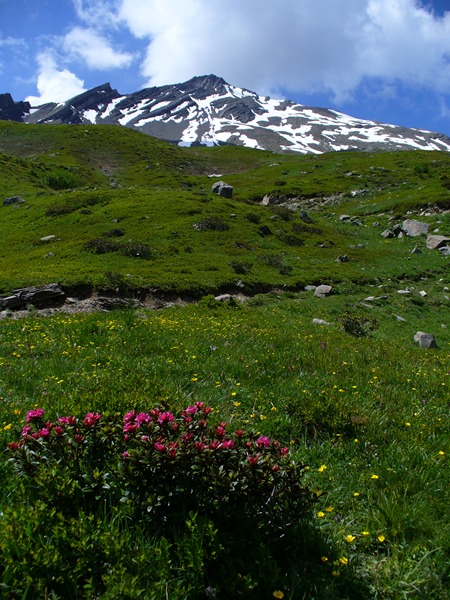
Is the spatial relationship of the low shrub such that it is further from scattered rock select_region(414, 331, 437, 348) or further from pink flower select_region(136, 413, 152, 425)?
scattered rock select_region(414, 331, 437, 348)

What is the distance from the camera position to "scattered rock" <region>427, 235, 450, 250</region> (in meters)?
38.4

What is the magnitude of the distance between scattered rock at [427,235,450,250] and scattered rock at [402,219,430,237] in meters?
3.70

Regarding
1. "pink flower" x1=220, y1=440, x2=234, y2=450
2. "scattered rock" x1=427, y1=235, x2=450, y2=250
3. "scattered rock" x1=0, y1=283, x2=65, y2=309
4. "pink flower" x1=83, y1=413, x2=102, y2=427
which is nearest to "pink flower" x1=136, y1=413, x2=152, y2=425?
"pink flower" x1=83, y1=413, x2=102, y2=427

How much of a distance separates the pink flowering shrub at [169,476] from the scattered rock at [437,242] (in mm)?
40440

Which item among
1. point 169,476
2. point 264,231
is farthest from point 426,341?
point 264,231

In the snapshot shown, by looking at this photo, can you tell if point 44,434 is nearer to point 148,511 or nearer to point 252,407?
point 148,511

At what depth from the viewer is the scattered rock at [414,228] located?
1713 inches

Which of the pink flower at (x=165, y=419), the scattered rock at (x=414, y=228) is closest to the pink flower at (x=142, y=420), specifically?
the pink flower at (x=165, y=419)

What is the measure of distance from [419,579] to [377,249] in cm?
3727

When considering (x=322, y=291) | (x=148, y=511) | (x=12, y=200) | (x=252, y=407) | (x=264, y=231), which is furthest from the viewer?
(x=12, y=200)

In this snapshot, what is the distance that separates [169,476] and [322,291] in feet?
72.8

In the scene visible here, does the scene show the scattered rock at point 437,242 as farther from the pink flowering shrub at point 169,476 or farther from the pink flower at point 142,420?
the pink flower at point 142,420

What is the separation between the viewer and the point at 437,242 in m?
38.7

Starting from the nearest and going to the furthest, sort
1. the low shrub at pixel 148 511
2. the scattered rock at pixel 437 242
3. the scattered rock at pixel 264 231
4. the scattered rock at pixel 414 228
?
the low shrub at pixel 148 511 → the scattered rock at pixel 264 231 → the scattered rock at pixel 437 242 → the scattered rock at pixel 414 228
